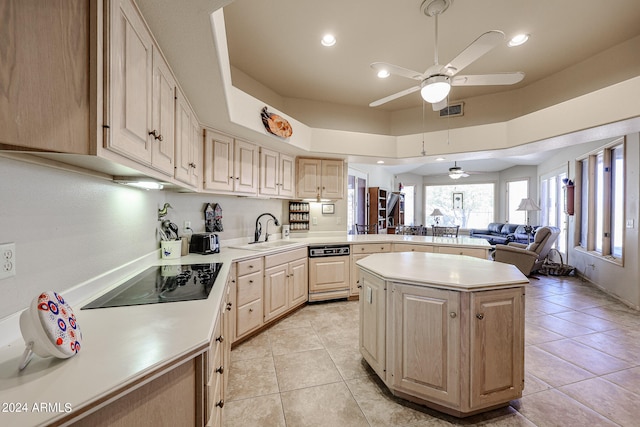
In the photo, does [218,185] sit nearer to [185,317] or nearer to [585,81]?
[185,317]

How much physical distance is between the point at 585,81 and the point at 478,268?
2991mm

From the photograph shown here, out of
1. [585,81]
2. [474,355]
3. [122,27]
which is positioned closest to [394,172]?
[585,81]

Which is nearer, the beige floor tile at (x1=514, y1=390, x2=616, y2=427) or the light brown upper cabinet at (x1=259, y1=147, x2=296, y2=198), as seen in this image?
the beige floor tile at (x1=514, y1=390, x2=616, y2=427)

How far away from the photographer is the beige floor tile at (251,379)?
1.95 metres

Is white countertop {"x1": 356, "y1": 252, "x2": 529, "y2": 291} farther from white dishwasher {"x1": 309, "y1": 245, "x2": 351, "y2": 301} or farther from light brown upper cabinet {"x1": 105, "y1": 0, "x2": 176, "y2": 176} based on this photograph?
light brown upper cabinet {"x1": 105, "y1": 0, "x2": 176, "y2": 176}

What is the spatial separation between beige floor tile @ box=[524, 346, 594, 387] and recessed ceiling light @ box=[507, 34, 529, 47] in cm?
313

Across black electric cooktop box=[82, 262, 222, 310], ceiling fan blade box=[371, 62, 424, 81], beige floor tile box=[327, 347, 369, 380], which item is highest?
ceiling fan blade box=[371, 62, 424, 81]

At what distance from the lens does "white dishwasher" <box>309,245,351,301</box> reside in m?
3.66

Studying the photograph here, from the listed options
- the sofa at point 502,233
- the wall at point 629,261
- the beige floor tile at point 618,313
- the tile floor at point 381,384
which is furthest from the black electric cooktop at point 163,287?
the sofa at point 502,233

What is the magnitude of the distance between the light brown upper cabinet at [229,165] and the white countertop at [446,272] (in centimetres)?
167

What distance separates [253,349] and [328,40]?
Answer: 320cm

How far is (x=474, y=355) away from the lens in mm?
1618

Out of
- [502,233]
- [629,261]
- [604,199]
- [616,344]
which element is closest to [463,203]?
[502,233]

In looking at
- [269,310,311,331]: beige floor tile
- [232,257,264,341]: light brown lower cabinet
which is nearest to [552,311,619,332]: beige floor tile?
[269,310,311,331]: beige floor tile
